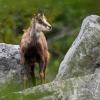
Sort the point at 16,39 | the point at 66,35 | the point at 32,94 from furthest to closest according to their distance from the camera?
1. the point at 66,35
2. the point at 16,39
3. the point at 32,94

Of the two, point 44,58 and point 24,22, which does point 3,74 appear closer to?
point 44,58

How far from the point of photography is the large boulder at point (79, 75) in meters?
12.7

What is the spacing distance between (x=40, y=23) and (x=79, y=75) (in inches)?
71.8

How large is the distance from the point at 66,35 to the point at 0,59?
17.3 meters

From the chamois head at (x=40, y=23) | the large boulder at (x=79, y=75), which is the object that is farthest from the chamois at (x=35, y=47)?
the large boulder at (x=79, y=75)

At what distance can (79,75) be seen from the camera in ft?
45.6

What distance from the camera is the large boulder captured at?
12672 mm

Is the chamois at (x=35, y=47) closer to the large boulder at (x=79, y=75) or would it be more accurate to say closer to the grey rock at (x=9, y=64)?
the grey rock at (x=9, y=64)

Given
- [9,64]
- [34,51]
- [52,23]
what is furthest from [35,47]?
[52,23]

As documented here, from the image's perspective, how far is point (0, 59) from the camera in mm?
15344

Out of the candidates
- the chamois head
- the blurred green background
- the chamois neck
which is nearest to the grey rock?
the chamois neck

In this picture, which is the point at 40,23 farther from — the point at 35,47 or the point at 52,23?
the point at 52,23

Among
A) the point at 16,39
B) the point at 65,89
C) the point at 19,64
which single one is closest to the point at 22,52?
the point at 19,64

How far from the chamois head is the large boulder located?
0.78 meters
